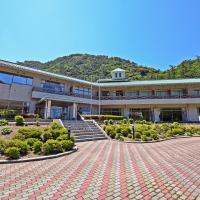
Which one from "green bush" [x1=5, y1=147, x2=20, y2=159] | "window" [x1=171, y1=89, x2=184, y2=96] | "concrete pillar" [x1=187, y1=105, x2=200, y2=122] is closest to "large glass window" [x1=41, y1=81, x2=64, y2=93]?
"green bush" [x1=5, y1=147, x2=20, y2=159]

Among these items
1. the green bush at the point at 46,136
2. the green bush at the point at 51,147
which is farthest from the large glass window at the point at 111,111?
the green bush at the point at 51,147

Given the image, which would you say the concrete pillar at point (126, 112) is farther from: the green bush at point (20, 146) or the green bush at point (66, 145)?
the green bush at point (20, 146)

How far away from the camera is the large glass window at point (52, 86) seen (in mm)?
26234

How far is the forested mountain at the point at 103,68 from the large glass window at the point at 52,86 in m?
27.6

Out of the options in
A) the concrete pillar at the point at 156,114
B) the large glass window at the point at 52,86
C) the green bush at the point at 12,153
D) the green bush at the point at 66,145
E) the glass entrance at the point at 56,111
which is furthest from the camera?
the concrete pillar at the point at 156,114

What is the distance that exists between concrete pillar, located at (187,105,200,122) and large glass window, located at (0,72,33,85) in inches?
1060

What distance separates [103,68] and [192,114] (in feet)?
137

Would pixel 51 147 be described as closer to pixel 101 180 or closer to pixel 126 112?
pixel 101 180

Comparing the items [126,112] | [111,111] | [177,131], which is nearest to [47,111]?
[177,131]

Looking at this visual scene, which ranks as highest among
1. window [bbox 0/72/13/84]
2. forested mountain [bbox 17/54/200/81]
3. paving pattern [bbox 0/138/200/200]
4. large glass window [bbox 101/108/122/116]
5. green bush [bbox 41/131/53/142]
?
forested mountain [bbox 17/54/200/81]

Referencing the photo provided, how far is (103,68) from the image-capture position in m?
66.4

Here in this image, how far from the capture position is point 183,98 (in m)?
29.6

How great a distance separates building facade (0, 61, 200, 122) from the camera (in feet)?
76.5

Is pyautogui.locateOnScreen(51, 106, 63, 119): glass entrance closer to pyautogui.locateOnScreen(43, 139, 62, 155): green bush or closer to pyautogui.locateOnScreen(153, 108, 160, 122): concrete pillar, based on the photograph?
pyautogui.locateOnScreen(153, 108, 160, 122): concrete pillar
